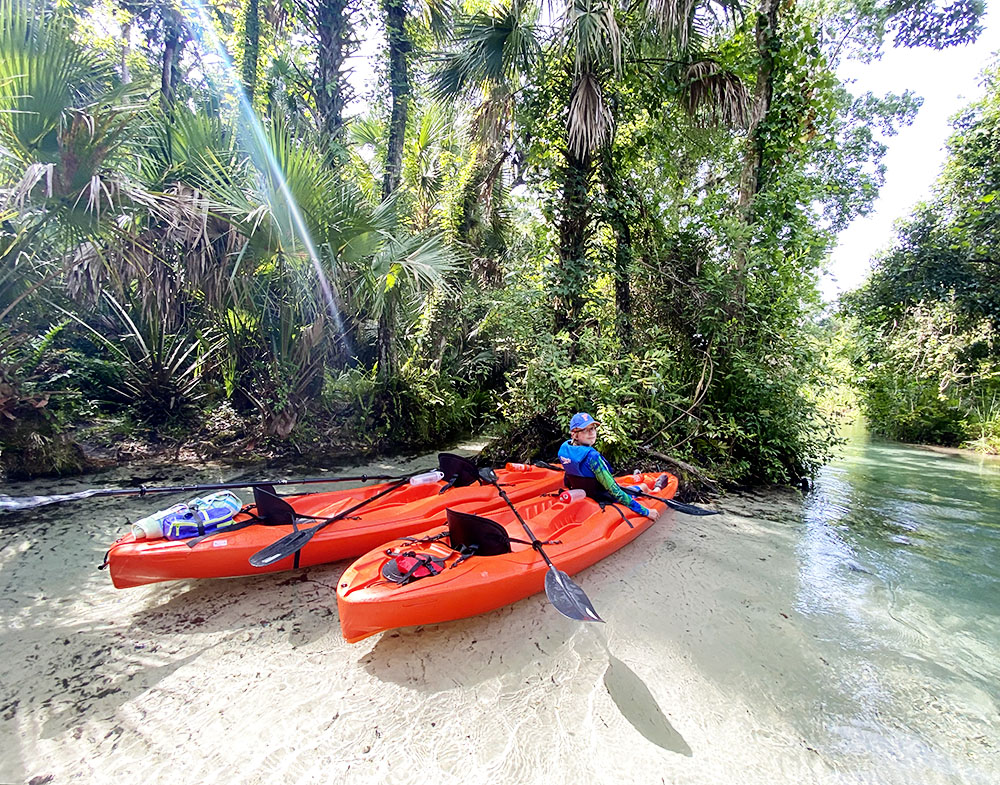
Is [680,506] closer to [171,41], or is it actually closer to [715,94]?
[715,94]

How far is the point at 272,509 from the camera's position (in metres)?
3.41

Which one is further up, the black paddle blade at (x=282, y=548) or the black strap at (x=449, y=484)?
the black paddle blade at (x=282, y=548)

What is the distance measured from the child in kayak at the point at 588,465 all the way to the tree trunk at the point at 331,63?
23.3 ft

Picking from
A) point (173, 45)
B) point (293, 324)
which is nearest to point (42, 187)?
point (293, 324)

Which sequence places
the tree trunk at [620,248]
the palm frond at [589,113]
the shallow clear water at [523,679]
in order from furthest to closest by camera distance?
the tree trunk at [620,248]
the palm frond at [589,113]
the shallow clear water at [523,679]

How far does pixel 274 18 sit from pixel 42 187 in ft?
34.0

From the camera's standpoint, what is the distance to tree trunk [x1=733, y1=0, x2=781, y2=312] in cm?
646

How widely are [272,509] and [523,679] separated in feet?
7.52

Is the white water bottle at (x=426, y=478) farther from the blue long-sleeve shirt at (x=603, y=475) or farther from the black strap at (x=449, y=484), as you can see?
the blue long-sleeve shirt at (x=603, y=475)

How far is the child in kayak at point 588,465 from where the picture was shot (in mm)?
4160

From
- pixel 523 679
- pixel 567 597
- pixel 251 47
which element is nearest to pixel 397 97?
pixel 251 47

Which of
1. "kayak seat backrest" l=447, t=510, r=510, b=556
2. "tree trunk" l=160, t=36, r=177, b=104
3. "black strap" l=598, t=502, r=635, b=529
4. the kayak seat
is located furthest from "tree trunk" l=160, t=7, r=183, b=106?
"black strap" l=598, t=502, r=635, b=529

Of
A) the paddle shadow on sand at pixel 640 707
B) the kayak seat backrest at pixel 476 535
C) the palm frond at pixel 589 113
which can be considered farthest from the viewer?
the palm frond at pixel 589 113

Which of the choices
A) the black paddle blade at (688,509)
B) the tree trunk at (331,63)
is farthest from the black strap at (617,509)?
the tree trunk at (331,63)
